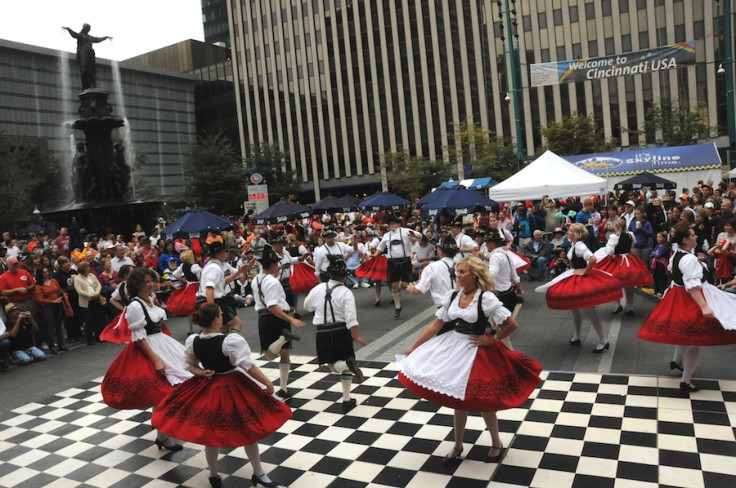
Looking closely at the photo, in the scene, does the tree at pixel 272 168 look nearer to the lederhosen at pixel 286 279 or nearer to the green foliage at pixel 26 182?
the green foliage at pixel 26 182

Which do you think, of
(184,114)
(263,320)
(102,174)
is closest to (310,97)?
(184,114)

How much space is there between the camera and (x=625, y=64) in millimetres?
21719

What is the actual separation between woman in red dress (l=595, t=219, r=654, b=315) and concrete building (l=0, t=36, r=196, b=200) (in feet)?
159

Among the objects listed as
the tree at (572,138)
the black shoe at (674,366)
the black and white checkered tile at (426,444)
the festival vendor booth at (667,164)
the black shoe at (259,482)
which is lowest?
the black and white checkered tile at (426,444)

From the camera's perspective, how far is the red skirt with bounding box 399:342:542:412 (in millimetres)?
4766

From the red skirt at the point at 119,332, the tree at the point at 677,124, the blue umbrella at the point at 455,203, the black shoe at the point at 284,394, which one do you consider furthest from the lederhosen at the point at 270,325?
the tree at the point at 677,124

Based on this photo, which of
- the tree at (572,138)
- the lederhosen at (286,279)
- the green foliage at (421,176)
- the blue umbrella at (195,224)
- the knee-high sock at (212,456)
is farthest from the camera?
the green foliage at (421,176)

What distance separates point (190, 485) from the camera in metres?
5.35

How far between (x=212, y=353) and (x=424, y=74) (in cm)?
5383

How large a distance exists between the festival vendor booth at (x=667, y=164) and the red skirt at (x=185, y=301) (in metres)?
18.8

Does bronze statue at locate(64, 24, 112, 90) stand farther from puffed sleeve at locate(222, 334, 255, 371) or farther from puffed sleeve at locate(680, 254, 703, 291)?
puffed sleeve at locate(680, 254, 703, 291)

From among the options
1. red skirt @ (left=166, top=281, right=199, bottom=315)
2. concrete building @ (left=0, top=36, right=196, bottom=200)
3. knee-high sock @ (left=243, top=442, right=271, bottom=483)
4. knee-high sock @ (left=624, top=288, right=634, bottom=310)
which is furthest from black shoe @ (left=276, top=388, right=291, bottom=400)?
concrete building @ (left=0, top=36, right=196, bottom=200)

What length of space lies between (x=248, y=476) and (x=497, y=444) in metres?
2.39

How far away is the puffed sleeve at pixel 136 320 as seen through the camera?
234 inches
